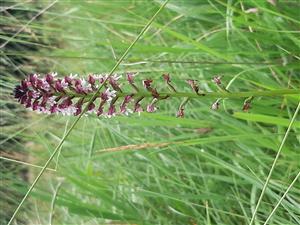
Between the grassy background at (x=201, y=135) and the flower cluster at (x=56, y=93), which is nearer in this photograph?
the flower cluster at (x=56, y=93)

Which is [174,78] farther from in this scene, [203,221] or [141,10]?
[141,10]

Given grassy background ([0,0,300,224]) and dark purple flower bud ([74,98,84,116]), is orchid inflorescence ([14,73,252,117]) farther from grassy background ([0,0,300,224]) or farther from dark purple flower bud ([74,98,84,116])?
grassy background ([0,0,300,224])

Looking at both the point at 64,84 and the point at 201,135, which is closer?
the point at 64,84

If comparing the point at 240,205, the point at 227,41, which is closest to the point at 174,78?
the point at 227,41

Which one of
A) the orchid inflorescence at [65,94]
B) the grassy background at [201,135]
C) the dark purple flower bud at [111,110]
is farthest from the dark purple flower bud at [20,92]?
the grassy background at [201,135]

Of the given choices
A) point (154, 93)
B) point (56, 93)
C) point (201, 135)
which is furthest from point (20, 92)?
point (201, 135)

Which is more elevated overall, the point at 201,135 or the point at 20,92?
the point at 20,92

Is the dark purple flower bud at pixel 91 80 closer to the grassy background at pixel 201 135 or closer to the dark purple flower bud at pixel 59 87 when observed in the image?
the dark purple flower bud at pixel 59 87

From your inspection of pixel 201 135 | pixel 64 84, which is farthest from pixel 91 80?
pixel 201 135

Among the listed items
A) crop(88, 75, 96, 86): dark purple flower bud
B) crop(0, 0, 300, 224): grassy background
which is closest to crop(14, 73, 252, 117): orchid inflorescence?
crop(88, 75, 96, 86): dark purple flower bud

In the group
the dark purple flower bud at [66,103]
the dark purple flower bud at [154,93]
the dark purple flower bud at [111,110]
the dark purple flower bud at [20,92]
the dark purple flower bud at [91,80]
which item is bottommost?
the dark purple flower bud at [111,110]

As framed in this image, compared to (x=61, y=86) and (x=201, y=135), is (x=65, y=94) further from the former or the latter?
(x=201, y=135)
